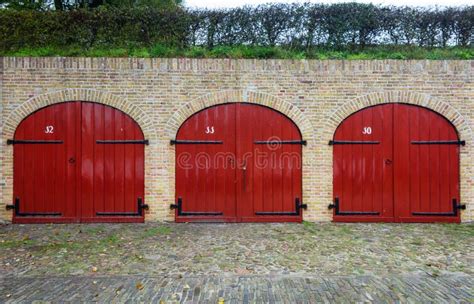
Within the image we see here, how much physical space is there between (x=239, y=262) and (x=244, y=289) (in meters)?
0.87

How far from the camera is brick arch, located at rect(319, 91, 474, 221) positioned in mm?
7105

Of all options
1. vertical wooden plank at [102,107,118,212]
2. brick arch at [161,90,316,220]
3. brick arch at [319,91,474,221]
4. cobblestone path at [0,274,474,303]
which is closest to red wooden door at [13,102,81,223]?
vertical wooden plank at [102,107,118,212]

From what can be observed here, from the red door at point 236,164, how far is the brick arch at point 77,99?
838 millimetres

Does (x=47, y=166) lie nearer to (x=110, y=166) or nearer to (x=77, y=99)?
(x=110, y=166)

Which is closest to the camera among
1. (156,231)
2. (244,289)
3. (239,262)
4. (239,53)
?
(244,289)

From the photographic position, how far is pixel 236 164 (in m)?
7.25

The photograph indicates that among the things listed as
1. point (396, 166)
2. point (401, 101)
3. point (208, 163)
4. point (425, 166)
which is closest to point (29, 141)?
point (208, 163)

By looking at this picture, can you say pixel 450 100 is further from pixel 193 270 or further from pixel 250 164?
pixel 193 270

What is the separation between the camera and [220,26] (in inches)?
318

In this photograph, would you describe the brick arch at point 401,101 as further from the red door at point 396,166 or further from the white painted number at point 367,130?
the white painted number at point 367,130

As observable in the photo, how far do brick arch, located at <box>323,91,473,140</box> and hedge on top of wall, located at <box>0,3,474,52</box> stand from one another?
176 cm

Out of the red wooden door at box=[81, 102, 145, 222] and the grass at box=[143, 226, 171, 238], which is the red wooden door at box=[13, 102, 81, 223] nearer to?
the red wooden door at box=[81, 102, 145, 222]

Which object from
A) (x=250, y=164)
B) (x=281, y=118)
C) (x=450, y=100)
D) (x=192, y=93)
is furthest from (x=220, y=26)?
(x=450, y=100)

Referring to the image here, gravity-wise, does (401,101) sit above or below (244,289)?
above
